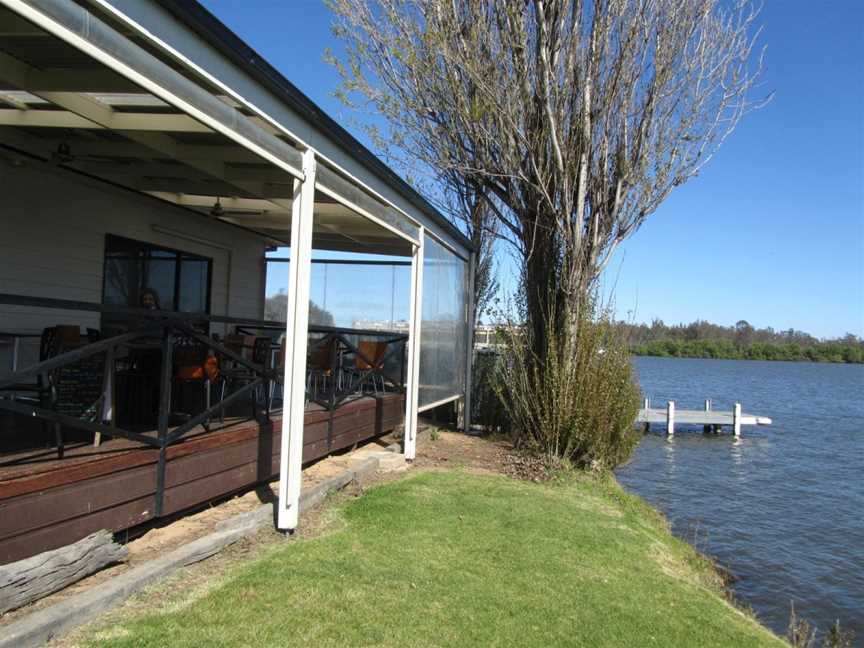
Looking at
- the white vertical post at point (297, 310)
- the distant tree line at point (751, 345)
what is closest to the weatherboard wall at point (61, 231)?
the white vertical post at point (297, 310)

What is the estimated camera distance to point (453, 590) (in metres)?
4.58

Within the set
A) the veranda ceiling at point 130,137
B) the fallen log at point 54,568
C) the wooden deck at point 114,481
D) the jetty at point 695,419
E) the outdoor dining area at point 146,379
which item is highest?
the veranda ceiling at point 130,137

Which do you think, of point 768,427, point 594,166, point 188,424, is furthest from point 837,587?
point 768,427

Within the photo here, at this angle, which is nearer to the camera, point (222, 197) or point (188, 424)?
point (188, 424)

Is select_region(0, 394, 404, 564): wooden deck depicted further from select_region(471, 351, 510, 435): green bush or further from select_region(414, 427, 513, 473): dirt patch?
select_region(471, 351, 510, 435): green bush

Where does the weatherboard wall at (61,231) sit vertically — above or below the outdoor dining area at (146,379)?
above

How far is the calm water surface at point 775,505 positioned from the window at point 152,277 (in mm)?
6845

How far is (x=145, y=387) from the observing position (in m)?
6.03

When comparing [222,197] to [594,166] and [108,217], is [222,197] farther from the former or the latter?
[594,166]

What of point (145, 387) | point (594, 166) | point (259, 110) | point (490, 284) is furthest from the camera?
point (490, 284)

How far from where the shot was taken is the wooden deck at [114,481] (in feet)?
11.9

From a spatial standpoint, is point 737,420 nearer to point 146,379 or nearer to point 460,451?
point 460,451

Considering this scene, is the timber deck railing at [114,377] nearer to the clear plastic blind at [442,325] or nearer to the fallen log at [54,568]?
the fallen log at [54,568]

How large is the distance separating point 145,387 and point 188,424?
137 centimetres
